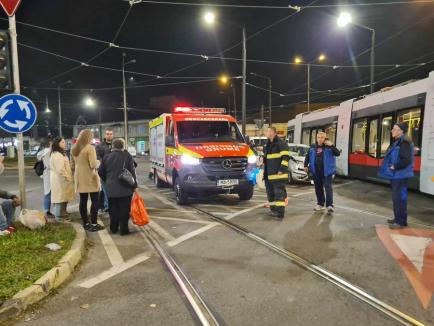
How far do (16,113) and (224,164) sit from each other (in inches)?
181

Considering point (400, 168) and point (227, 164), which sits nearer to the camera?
point (400, 168)

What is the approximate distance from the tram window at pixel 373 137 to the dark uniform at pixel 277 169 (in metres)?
6.51

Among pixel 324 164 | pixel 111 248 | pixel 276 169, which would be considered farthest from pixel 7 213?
pixel 324 164

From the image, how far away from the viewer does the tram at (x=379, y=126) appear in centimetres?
1005


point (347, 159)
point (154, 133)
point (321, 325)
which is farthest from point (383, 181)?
point (321, 325)

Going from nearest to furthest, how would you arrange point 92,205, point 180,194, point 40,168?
point 92,205
point 40,168
point 180,194

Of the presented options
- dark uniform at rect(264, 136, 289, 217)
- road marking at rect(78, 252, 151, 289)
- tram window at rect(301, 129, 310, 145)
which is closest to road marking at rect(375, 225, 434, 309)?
dark uniform at rect(264, 136, 289, 217)

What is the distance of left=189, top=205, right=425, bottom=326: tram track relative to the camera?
342 centimetres

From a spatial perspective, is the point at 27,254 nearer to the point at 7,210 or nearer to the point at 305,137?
the point at 7,210

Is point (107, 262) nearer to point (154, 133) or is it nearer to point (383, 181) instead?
point (154, 133)

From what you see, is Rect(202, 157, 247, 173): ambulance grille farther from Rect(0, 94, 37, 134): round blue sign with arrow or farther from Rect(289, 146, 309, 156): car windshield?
Rect(289, 146, 309, 156): car windshield

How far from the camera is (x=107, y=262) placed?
17.1ft

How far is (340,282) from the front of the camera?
4242 mm

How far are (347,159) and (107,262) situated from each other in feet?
39.3
